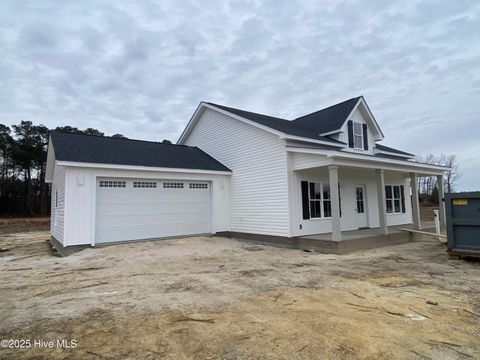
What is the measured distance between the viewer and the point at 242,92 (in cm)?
2200

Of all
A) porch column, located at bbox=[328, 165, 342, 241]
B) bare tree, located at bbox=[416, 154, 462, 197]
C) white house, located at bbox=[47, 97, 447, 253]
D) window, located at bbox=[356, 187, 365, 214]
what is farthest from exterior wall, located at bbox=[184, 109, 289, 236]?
bare tree, located at bbox=[416, 154, 462, 197]

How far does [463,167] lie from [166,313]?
2069 inches

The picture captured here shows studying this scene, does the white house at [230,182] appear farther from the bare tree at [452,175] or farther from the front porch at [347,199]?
the bare tree at [452,175]

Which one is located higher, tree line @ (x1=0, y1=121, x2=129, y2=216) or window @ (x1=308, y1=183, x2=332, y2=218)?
tree line @ (x1=0, y1=121, x2=129, y2=216)

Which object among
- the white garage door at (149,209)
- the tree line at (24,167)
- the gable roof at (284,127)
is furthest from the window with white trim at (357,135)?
the tree line at (24,167)

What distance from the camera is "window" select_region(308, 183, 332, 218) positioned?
1176 centimetres

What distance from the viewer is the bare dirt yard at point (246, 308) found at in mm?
3113

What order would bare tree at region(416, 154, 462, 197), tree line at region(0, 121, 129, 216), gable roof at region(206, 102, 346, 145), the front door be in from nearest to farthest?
gable roof at region(206, 102, 346, 145) < the front door < tree line at region(0, 121, 129, 216) < bare tree at region(416, 154, 462, 197)

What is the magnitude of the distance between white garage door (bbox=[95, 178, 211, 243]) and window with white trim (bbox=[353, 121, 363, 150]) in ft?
25.9

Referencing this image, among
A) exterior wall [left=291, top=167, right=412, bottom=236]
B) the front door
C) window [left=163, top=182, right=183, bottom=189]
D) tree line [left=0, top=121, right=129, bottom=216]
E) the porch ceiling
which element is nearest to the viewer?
the porch ceiling

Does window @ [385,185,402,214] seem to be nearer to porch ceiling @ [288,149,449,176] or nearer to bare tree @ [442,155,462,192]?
porch ceiling @ [288,149,449,176]

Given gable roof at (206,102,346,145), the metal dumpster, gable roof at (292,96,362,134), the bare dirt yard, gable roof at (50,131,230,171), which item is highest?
gable roof at (292,96,362,134)

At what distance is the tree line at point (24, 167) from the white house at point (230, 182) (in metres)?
28.6

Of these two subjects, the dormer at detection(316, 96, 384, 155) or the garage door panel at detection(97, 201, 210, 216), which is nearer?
the garage door panel at detection(97, 201, 210, 216)
